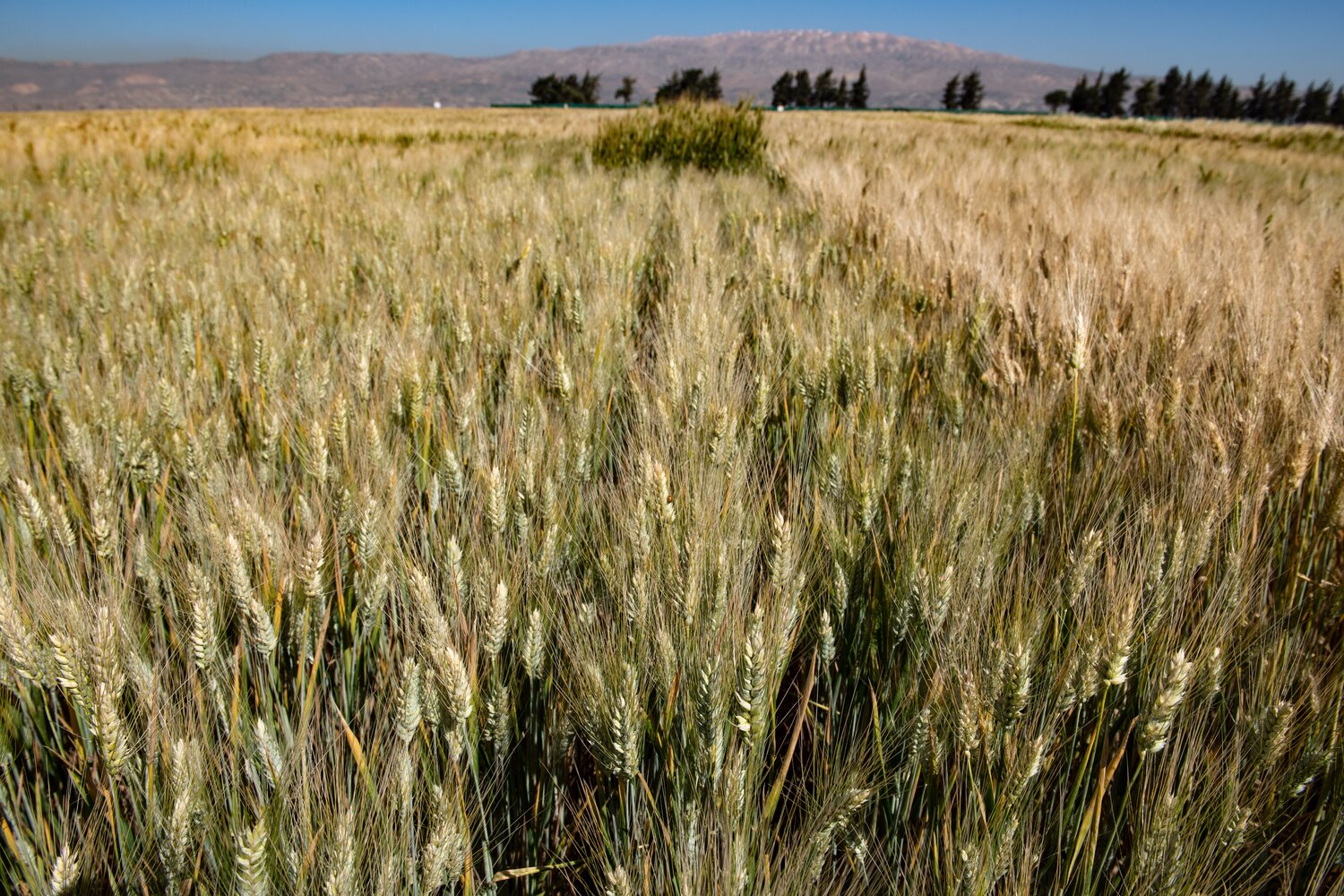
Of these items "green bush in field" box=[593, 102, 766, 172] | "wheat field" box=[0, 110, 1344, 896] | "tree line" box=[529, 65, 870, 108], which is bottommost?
"wheat field" box=[0, 110, 1344, 896]

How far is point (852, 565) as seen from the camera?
3.60 ft

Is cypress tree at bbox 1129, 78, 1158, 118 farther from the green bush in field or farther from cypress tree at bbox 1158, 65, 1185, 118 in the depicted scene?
the green bush in field

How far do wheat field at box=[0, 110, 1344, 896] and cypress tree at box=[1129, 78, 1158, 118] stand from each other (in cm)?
8820

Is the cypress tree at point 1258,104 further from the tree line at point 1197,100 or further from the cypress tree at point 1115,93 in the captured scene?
the cypress tree at point 1115,93

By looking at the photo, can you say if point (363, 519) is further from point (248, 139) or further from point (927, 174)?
point (248, 139)

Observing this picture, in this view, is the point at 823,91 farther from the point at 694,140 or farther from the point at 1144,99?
the point at 694,140

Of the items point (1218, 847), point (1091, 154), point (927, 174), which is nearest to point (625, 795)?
point (1218, 847)

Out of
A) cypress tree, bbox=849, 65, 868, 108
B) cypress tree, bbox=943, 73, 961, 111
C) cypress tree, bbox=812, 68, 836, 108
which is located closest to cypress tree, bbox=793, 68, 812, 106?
cypress tree, bbox=812, 68, 836, 108

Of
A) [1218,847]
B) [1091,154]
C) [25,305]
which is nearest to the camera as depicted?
[1218,847]

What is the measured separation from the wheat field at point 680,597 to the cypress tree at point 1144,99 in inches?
3473

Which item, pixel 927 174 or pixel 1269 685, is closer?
pixel 1269 685

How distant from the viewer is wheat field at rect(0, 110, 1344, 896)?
73cm

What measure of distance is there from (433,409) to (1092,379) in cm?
170

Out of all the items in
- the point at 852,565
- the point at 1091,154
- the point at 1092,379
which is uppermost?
the point at 1091,154
